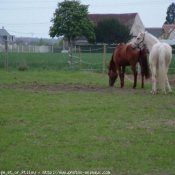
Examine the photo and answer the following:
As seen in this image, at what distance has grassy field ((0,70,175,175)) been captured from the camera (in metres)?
5.27

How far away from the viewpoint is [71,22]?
5794 centimetres

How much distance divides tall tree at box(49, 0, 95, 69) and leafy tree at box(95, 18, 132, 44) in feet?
3.99

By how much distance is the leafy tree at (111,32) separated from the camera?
52.2 m

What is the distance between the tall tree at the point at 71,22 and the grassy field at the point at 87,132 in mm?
44544

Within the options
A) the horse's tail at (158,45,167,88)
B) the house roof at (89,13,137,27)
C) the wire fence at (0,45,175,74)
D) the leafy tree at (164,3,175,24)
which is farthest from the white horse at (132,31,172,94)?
the leafy tree at (164,3,175,24)

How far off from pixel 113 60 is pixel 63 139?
832cm

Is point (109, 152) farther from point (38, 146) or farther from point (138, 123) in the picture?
point (138, 123)

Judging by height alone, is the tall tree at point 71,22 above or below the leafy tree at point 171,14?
below

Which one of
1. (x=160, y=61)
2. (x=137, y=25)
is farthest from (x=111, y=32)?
(x=160, y=61)

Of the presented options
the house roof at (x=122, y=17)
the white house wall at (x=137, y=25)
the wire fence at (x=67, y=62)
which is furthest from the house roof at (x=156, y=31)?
the wire fence at (x=67, y=62)

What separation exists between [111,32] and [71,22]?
7.53 meters

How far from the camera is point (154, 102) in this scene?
10484 millimetres

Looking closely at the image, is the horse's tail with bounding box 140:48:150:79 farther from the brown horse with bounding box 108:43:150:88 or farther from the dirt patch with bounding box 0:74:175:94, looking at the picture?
the dirt patch with bounding box 0:74:175:94

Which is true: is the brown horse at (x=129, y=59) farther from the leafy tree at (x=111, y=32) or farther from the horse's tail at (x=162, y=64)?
the leafy tree at (x=111, y=32)
